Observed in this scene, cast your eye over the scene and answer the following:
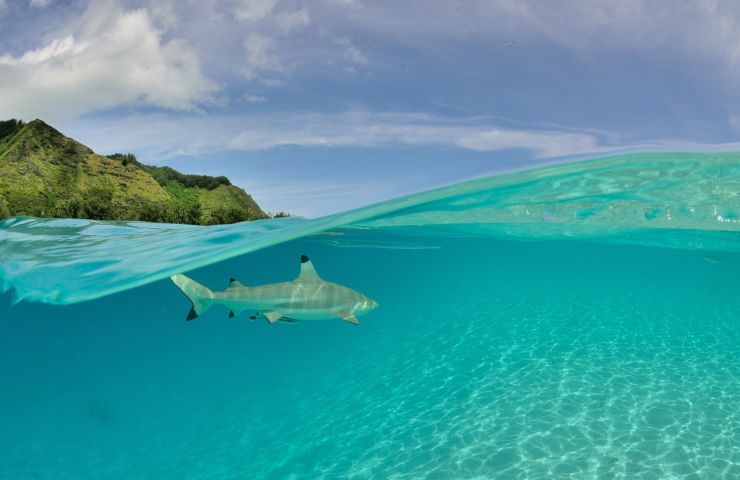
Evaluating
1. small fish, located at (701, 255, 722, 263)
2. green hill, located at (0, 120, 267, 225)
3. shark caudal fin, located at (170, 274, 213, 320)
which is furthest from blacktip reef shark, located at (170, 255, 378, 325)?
small fish, located at (701, 255, 722, 263)

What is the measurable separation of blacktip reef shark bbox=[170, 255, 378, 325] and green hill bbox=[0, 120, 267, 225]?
1444 centimetres

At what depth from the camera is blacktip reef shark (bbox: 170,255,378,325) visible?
9.52 m

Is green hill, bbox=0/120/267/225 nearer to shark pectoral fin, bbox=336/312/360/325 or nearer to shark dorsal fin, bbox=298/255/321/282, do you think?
shark dorsal fin, bbox=298/255/321/282

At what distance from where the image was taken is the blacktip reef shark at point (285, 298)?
9.52m

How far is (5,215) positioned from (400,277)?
128ft

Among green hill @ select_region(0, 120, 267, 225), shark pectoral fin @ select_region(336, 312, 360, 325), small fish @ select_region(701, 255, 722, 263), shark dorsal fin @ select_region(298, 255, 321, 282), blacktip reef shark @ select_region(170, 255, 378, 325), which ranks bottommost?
small fish @ select_region(701, 255, 722, 263)

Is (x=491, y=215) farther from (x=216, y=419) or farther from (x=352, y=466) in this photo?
(x=216, y=419)

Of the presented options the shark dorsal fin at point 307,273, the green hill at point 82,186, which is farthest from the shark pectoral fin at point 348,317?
the green hill at point 82,186

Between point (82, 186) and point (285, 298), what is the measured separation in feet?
87.2

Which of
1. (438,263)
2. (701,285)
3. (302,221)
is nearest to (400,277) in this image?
(438,263)

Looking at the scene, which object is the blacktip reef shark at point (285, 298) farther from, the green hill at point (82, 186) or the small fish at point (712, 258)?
the small fish at point (712, 258)

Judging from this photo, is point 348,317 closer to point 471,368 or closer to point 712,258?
point 471,368

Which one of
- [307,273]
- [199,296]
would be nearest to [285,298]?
[307,273]

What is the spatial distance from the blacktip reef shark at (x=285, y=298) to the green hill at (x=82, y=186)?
568 inches
